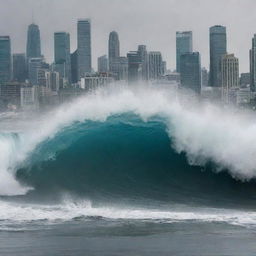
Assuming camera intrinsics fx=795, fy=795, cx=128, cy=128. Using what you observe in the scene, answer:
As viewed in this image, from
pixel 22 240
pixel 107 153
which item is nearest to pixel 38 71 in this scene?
pixel 107 153

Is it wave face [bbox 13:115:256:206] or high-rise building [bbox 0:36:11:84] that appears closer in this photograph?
wave face [bbox 13:115:256:206]

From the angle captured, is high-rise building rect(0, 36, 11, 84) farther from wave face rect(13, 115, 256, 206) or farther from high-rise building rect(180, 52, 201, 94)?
wave face rect(13, 115, 256, 206)

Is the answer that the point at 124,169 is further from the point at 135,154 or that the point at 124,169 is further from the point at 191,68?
the point at 191,68

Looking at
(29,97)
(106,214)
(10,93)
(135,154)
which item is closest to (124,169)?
(135,154)

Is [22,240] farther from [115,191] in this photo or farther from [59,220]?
[115,191]

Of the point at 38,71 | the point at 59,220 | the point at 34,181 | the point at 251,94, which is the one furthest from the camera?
the point at 38,71

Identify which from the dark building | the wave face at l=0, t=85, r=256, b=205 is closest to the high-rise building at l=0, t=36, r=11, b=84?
the dark building
